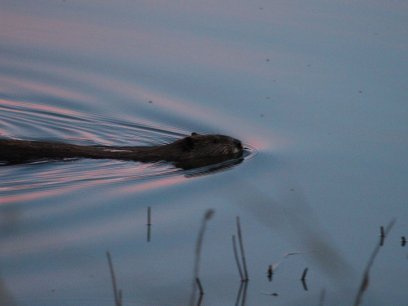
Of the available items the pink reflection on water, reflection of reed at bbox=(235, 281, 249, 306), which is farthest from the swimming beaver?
reflection of reed at bbox=(235, 281, 249, 306)

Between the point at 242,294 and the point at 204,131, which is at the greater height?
the point at 204,131

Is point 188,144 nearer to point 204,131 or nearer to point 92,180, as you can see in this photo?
point 204,131

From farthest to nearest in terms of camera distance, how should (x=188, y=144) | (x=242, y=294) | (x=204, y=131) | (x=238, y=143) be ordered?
1. (x=204, y=131)
2. (x=188, y=144)
3. (x=238, y=143)
4. (x=242, y=294)

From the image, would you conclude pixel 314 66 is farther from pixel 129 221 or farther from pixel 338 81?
pixel 129 221

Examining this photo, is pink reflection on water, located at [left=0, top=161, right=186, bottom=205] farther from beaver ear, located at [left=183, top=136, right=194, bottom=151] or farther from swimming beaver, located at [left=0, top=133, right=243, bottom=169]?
beaver ear, located at [left=183, top=136, right=194, bottom=151]

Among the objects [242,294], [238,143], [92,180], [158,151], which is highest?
[238,143]

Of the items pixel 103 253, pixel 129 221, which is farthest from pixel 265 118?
pixel 103 253

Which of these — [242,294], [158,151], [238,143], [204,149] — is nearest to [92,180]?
[158,151]
